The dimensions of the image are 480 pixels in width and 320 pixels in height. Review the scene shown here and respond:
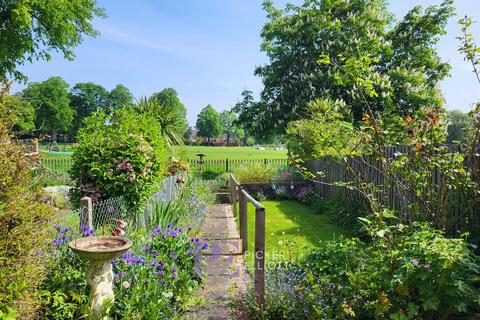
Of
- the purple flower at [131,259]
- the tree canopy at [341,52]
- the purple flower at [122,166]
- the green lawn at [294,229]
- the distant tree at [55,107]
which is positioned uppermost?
the distant tree at [55,107]

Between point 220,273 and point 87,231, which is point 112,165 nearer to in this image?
point 87,231

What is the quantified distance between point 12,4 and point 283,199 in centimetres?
1503

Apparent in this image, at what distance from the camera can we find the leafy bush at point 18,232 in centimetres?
208

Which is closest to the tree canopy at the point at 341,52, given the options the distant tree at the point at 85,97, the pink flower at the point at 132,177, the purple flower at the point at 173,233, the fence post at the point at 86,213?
the pink flower at the point at 132,177

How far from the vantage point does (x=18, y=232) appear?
7.18 feet

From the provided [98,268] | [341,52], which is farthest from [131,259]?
[341,52]

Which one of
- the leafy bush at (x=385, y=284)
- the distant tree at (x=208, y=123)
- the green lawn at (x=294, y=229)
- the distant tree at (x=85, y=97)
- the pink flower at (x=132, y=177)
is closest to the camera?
the leafy bush at (x=385, y=284)

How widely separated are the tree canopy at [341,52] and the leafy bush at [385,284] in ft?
36.1

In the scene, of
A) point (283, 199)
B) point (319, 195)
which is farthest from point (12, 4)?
point (319, 195)

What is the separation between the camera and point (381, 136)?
4078 millimetres

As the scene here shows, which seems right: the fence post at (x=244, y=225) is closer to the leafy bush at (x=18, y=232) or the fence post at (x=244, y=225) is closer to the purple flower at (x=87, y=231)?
the purple flower at (x=87, y=231)

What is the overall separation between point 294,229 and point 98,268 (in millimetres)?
5000

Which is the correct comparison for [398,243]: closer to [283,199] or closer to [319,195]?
[319,195]

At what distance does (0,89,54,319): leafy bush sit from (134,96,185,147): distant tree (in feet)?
28.3
